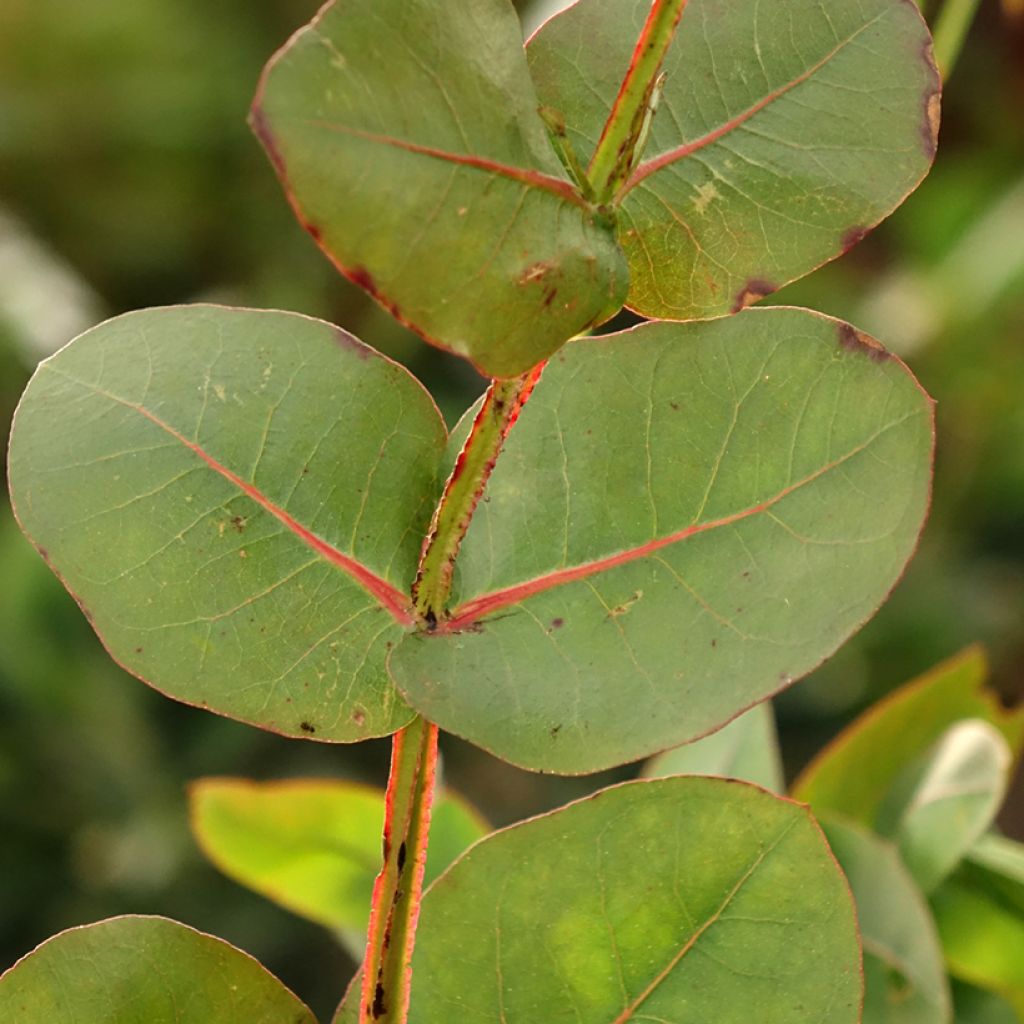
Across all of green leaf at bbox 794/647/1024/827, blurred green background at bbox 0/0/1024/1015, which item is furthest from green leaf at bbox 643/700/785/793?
blurred green background at bbox 0/0/1024/1015

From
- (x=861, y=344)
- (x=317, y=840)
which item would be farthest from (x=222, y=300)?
(x=861, y=344)

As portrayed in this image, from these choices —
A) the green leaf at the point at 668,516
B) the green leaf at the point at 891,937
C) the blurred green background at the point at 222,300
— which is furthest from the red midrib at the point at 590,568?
the blurred green background at the point at 222,300

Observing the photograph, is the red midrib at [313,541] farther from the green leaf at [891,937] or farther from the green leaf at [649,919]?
the green leaf at [891,937]

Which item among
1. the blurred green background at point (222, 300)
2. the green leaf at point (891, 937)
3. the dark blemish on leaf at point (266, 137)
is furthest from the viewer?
the blurred green background at point (222, 300)

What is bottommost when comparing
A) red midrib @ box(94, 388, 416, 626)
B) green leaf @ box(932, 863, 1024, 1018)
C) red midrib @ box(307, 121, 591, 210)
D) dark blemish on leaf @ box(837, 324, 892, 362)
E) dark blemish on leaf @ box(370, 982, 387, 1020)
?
green leaf @ box(932, 863, 1024, 1018)

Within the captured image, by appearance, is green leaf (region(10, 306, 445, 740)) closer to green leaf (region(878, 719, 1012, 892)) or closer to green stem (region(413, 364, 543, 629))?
green stem (region(413, 364, 543, 629))

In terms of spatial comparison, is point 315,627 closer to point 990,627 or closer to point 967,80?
point 990,627
